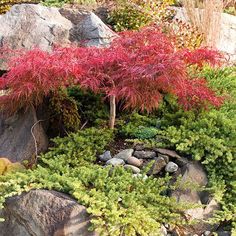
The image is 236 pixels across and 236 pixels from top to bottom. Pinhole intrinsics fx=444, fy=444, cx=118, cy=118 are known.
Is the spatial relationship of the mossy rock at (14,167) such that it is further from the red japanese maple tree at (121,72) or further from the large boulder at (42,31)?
the large boulder at (42,31)

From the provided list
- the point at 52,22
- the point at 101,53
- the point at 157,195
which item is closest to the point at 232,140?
the point at 157,195

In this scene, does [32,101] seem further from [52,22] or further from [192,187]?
[52,22]

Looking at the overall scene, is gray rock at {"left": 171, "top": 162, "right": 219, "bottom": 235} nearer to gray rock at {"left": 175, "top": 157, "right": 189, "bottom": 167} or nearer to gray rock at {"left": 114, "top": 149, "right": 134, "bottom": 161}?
gray rock at {"left": 175, "top": 157, "right": 189, "bottom": 167}

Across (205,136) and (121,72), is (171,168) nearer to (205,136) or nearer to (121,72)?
(205,136)

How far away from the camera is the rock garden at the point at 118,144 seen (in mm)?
3070

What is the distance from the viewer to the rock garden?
3070 millimetres

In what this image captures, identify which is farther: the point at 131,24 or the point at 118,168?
the point at 131,24

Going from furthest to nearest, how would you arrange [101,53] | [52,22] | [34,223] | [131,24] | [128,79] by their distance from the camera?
1. [131,24]
2. [52,22]
3. [101,53]
4. [128,79]
5. [34,223]

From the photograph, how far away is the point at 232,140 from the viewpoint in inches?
148

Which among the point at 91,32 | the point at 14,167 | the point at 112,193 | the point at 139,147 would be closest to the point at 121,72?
the point at 139,147

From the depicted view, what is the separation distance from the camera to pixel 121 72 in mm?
3656

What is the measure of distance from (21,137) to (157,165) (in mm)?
1318

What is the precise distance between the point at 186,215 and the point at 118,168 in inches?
24.7

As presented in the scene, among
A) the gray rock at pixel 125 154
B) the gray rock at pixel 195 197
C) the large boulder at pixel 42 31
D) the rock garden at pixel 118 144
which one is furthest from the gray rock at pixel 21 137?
the large boulder at pixel 42 31
